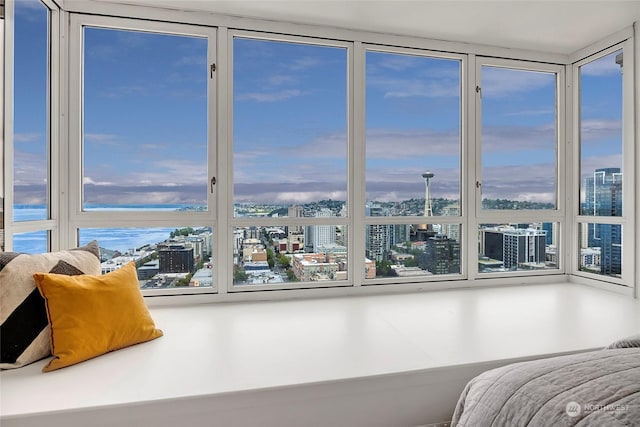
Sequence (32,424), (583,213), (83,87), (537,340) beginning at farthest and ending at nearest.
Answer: (583,213) → (83,87) → (537,340) → (32,424)

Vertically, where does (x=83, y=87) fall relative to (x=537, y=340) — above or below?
above

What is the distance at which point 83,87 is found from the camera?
2330 millimetres

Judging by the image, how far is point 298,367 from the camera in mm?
1510

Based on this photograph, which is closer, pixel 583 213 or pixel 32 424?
pixel 32 424

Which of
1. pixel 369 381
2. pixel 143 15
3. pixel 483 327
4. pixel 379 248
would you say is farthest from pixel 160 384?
pixel 143 15

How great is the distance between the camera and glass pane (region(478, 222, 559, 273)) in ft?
9.73

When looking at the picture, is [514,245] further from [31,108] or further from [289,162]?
[31,108]

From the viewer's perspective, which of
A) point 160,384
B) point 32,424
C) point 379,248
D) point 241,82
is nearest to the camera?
point 32,424

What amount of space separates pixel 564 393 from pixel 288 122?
7.10 feet

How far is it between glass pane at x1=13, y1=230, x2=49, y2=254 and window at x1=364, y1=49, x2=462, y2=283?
6.52ft

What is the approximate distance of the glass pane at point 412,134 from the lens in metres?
2.73

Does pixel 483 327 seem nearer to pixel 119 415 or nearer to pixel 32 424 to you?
pixel 119 415

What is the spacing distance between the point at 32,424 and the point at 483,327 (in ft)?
6.36

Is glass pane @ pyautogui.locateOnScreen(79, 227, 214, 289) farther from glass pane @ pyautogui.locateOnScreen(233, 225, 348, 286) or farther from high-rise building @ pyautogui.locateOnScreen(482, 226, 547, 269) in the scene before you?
high-rise building @ pyautogui.locateOnScreen(482, 226, 547, 269)
